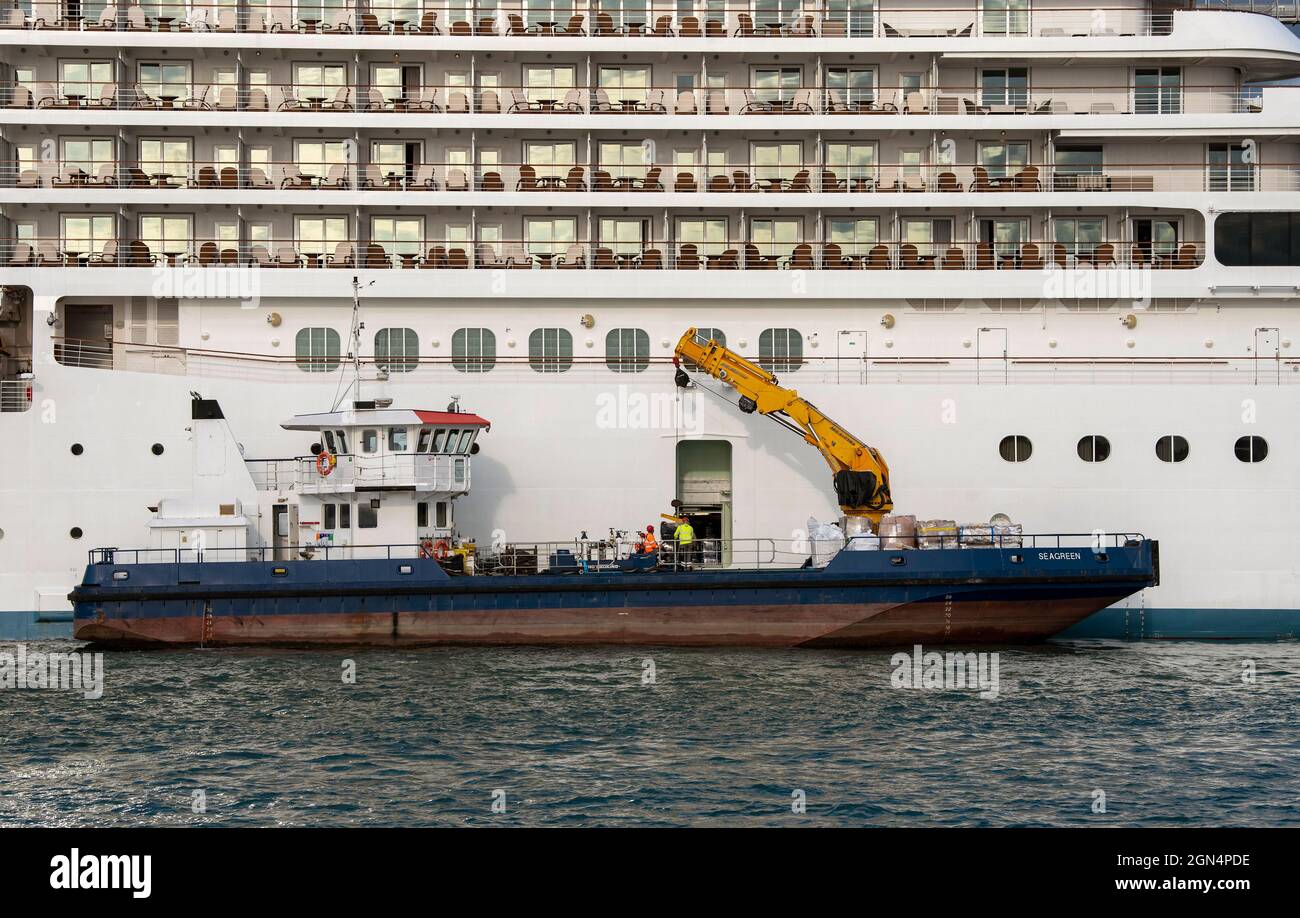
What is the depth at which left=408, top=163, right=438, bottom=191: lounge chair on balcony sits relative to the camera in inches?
1097

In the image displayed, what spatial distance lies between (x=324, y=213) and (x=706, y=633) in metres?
12.1

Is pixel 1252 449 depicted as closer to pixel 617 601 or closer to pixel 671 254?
pixel 671 254

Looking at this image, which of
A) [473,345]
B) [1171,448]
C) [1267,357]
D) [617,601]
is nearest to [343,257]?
[473,345]

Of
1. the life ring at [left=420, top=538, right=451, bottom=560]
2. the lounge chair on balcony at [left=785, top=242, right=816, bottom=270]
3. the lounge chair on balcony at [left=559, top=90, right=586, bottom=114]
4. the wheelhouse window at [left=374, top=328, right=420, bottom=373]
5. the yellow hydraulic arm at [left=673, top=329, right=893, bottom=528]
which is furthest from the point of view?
the lounge chair on balcony at [left=559, top=90, right=586, bottom=114]

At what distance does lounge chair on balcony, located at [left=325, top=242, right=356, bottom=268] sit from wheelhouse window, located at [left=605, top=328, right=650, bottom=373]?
211 inches

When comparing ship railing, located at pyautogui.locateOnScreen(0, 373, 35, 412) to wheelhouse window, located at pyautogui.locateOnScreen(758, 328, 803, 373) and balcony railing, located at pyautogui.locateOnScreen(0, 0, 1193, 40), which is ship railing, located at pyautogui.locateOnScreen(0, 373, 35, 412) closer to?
balcony railing, located at pyautogui.locateOnScreen(0, 0, 1193, 40)

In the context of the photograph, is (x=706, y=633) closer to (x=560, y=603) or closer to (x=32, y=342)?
(x=560, y=603)

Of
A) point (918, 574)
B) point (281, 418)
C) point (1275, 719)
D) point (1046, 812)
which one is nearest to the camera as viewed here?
point (1046, 812)

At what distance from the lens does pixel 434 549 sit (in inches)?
936

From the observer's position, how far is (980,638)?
75.4ft

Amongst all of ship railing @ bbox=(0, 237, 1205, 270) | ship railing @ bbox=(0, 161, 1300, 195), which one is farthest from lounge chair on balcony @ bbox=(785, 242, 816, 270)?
ship railing @ bbox=(0, 161, 1300, 195)
